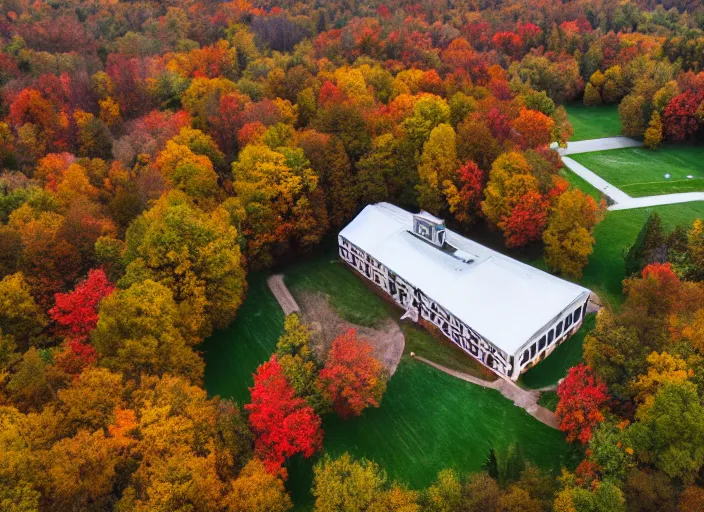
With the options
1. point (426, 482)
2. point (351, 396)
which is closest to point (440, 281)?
point (351, 396)

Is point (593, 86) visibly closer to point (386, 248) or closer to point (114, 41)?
point (386, 248)

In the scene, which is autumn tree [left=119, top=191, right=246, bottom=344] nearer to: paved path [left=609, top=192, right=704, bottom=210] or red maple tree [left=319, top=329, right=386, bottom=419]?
red maple tree [left=319, top=329, right=386, bottom=419]

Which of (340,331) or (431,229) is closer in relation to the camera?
(340,331)

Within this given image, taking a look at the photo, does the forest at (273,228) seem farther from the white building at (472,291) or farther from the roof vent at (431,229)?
the roof vent at (431,229)

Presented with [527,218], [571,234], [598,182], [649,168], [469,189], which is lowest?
[598,182]

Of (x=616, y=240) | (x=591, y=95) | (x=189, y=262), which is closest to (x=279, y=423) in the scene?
(x=189, y=262)

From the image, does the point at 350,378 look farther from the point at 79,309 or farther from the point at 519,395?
the point at 79,309

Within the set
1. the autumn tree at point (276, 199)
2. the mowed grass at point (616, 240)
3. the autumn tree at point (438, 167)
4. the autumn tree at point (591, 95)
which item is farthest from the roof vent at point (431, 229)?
the autumn tree at point (591, 95)
